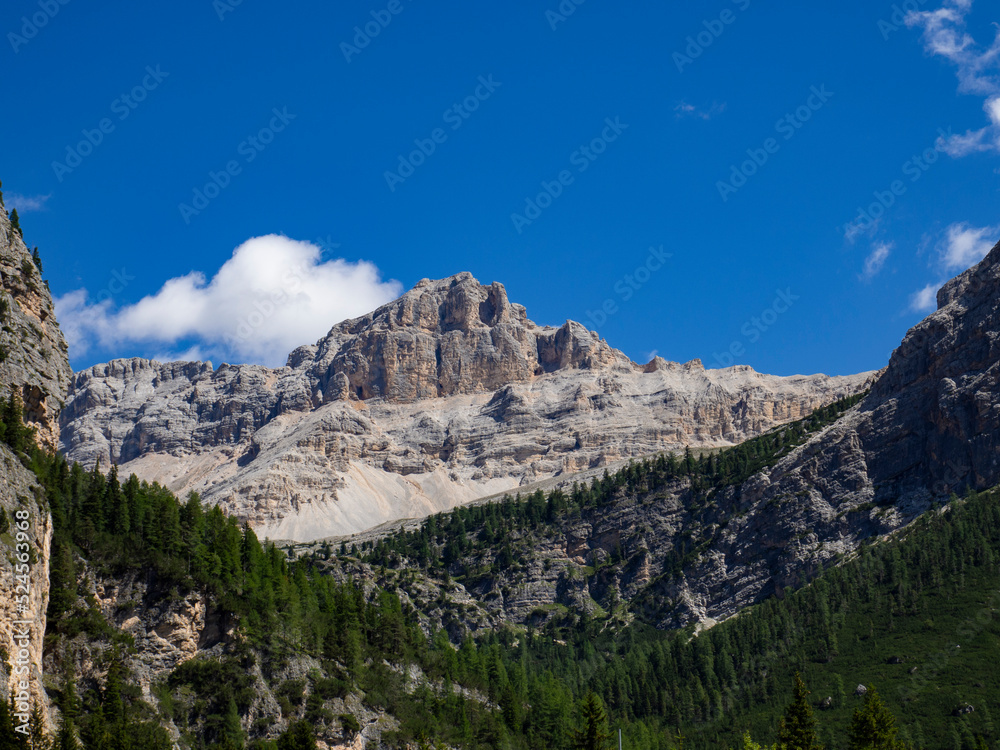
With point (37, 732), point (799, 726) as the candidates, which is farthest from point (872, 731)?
point (37, 732)

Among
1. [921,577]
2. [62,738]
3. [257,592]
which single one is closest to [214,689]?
[257,592]

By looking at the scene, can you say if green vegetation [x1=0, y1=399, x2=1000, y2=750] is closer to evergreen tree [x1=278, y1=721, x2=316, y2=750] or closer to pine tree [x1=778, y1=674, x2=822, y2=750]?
pine tree [x1=778, y1=674, x2=822, y2=750]

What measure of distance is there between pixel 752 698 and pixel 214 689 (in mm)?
119529

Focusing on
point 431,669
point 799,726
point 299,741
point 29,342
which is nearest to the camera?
point 299,741

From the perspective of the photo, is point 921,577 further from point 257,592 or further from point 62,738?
point 62,738

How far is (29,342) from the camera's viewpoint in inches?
3730

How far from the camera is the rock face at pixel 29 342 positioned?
90438mm

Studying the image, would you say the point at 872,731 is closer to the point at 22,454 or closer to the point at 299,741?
the point at 299,741

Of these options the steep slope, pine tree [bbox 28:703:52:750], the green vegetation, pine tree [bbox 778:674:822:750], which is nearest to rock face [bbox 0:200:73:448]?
the steep slope

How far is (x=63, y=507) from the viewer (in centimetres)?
9112

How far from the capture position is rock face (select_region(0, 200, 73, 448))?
90.4 meters

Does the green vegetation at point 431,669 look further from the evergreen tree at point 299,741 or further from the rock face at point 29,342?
the rock face at point 29,342

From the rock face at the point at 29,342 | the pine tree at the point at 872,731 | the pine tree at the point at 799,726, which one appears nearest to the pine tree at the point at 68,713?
the rock face at the point at 29,342

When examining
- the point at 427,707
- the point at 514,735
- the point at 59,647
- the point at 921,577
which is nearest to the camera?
the point at 59,647
